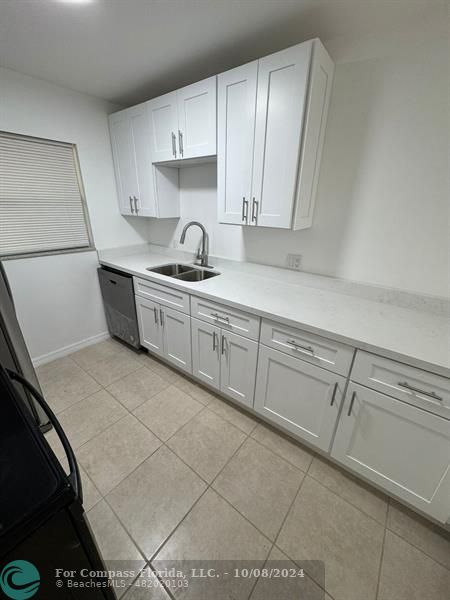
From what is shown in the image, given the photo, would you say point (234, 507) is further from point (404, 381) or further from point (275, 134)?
point (275, 134)

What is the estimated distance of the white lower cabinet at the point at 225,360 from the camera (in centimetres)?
161

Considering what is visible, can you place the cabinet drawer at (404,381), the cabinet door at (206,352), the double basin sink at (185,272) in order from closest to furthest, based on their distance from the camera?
the cabinet drawer at (404,381) → the cabinet door at (206,352) → the double basin sink at (185,272)

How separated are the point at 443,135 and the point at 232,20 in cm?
123

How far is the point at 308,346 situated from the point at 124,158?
2.32 metres

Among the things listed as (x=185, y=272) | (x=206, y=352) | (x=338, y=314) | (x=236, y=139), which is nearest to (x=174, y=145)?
(x=236, y=139)

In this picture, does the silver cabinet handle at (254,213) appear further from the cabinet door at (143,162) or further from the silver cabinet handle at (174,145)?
the cabinet door at (143,162)

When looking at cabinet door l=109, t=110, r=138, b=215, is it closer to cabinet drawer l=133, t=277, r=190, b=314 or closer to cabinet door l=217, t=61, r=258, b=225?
cabinet drawer l=133, t=277, r=190, b=314

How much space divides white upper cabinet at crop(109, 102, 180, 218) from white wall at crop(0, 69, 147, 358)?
138 millimetres

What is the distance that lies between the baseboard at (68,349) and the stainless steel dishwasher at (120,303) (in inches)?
7.8

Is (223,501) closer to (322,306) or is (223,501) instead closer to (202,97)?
(322,306)

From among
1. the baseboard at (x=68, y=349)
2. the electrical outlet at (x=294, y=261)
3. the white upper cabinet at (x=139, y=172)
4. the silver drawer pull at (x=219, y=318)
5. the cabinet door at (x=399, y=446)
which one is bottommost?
the baseboard at (x=68, y=349)

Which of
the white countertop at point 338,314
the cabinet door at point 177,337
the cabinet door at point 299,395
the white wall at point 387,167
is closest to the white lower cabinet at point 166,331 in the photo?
the cabinet door at point 177,337

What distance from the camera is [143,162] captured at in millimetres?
2154

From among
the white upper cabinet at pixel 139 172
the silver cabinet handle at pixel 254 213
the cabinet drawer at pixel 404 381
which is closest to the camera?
the cabinet drawer at pixel 404 381
